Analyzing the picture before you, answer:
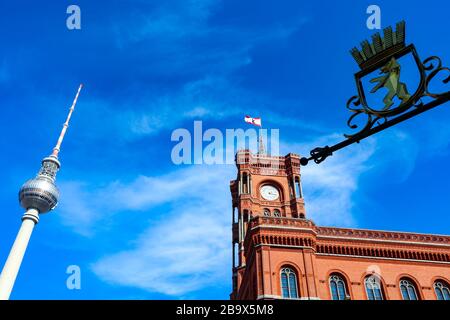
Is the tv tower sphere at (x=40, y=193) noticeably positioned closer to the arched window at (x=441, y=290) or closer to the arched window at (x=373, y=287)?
the arched window at (x=373, y=287)

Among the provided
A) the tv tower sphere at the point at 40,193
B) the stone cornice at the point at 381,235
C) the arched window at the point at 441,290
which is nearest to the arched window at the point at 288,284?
the stone cornice at the point at 381,235

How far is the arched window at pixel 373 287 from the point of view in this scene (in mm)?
28812

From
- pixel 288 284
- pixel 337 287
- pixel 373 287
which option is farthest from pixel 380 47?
pixel 373 287

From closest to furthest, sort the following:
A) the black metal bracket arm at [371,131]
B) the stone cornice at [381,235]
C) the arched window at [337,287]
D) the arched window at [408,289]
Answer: the black metal bracket arm at [371,131] → the arched window at [337,287] → the arched window at [408,289] → the stone cornice at [381,235]

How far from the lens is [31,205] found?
2564 inches

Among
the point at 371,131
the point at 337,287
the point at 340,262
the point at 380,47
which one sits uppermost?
the point at 340,262

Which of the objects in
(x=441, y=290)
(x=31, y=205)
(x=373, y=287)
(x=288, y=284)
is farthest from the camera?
(x=31, y=205)

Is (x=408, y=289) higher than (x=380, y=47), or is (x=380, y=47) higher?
(x=408, y=289)

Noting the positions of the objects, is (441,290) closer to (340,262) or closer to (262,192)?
(340,262)

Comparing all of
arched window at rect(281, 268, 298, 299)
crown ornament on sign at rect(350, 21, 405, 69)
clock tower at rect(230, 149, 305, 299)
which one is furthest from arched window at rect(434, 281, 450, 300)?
crown ornament on sign at rect(350, 21, 405, 69)

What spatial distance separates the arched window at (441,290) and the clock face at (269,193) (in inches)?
961

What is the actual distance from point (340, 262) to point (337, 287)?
1.90m
